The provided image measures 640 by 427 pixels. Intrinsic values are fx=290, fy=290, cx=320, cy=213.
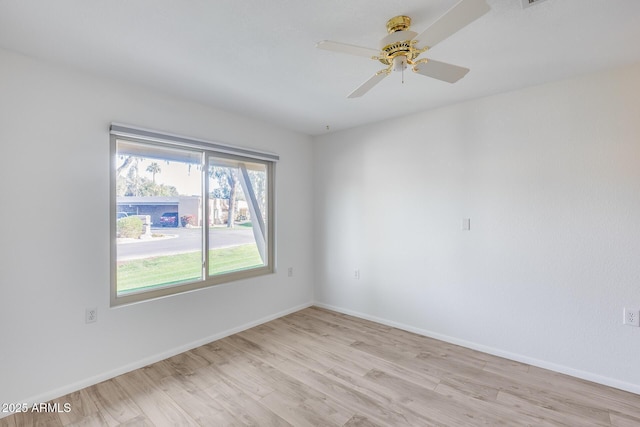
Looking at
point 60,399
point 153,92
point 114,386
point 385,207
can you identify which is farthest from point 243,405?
point 153,92

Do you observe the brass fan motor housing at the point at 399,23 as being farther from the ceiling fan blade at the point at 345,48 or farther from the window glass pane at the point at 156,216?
the window glass pane at the point at 156,216

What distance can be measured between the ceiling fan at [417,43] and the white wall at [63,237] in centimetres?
196

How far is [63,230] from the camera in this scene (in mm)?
2123

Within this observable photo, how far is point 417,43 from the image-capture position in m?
1.49

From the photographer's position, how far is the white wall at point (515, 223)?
7.18 ft

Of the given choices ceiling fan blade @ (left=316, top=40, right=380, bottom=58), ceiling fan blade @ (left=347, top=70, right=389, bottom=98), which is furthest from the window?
ceiling fan blade @ (left=316, top=40, right=380, bottom=58)

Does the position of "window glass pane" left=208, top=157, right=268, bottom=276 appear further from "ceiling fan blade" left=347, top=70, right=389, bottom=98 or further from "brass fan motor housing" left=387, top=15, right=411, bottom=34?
"brass fan motor housing" left=387, top=15, right=411, bottom=34

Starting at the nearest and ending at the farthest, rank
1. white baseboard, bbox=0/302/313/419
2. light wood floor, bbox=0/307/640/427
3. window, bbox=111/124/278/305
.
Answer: light wood floor, bbox=0/307/640/427 → white baseboard, bbox=0/302/313/419 → window, bbox=111/124/278/305

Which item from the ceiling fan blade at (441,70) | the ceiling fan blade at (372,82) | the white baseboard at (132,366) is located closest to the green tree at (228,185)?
the white baseboard at (132,366)

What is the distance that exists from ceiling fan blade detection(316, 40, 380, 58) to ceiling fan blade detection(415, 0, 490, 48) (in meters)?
0.24

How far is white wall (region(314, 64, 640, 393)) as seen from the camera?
2189 mm

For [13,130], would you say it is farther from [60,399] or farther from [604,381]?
[604,381]

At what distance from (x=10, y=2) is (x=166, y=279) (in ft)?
6.99

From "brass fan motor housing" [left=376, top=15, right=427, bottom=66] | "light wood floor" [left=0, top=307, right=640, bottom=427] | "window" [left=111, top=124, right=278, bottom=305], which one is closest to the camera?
"brass fan motor housing" [left=376, top=15, right=427, bottom=66]
